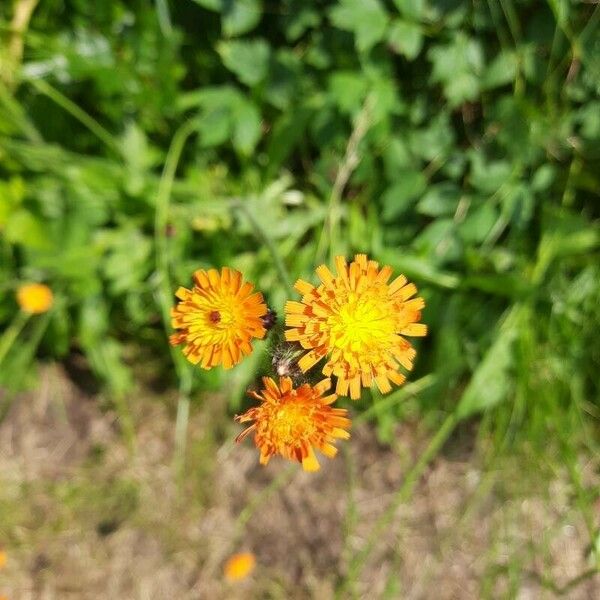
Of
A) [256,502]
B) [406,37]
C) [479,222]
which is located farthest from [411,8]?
[256,502]

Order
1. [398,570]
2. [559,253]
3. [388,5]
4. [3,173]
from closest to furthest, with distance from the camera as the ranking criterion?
[388,5], [559,253], [3,173], [398,570]

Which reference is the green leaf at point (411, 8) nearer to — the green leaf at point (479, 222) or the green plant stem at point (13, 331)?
the green leaf at point (479, 222)

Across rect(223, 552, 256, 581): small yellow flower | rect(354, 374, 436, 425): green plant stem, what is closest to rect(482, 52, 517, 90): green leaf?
rect(354, 374, 436, 425): green plant stem

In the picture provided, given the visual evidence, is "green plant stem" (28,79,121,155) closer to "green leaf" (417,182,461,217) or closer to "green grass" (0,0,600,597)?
"green grass" (0,0,600,597)

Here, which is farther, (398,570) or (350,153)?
Result: (398,570)

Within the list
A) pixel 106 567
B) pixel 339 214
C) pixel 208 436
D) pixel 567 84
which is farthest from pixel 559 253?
pixel 106 567

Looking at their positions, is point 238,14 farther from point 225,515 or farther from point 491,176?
point 225,515

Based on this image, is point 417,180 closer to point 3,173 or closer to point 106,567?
point 3,173
